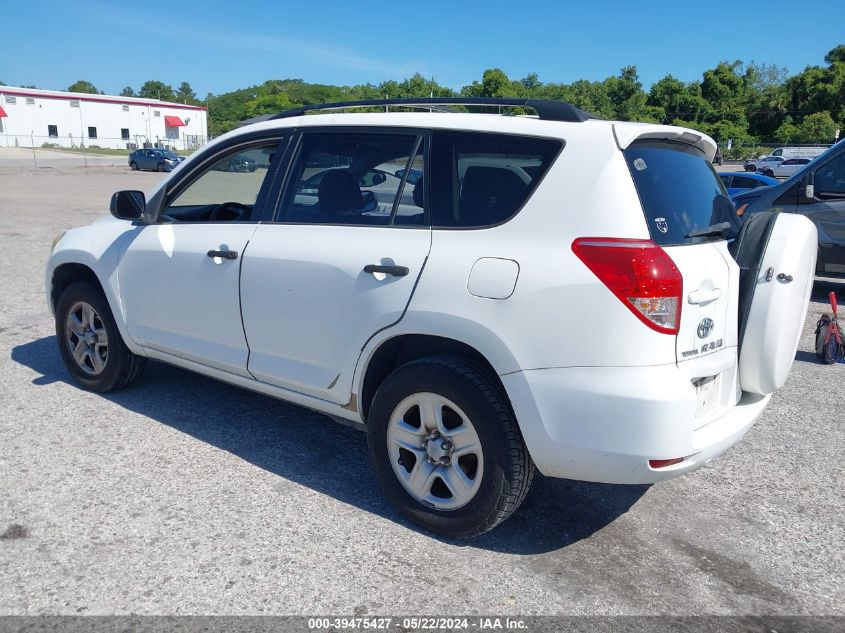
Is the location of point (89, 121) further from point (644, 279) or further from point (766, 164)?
point (644, 279)

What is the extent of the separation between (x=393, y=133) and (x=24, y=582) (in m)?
2.53

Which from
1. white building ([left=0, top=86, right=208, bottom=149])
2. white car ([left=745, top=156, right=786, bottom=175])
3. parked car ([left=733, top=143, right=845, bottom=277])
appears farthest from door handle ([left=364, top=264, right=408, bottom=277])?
white building ([left=0, top=86, right=208, bottom=149])

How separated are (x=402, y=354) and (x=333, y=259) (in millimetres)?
570

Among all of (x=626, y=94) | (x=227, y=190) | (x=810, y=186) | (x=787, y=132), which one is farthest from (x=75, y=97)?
(x=227, y=190)

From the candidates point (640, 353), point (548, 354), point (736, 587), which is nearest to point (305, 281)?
point (548, 354)

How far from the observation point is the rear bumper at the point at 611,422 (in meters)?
2.70

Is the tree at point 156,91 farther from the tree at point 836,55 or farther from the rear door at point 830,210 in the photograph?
the rear door at point 830,210

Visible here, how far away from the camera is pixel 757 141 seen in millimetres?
61312

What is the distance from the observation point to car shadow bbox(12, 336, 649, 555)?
11.3 ft

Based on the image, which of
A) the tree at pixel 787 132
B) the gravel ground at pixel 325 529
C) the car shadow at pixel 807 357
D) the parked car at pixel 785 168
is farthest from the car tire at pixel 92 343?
the tree at pixel 787 132

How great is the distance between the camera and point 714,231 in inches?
126

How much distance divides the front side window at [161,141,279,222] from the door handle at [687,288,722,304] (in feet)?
7.68

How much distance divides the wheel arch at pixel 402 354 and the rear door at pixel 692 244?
84 cm

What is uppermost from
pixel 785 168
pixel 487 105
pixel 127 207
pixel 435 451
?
pixel 785 168
